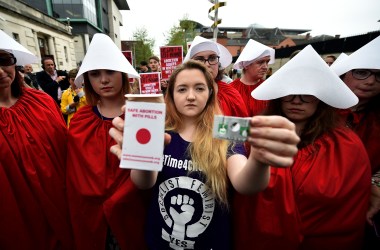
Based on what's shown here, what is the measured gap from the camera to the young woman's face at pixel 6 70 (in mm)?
1638

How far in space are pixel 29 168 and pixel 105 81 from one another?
89 cm

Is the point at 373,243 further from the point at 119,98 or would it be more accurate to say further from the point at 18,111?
the point at 18,111

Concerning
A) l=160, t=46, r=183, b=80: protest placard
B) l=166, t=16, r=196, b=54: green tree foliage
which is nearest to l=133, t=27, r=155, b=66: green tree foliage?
l=166, t=16, r=196, b=54: green tree foliage

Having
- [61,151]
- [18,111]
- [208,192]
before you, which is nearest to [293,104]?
[208,192]

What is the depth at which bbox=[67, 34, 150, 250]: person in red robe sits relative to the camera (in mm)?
1666

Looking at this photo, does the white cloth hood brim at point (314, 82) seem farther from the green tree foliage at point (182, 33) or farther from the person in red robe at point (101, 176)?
the green tree foliage at point (182, 33)

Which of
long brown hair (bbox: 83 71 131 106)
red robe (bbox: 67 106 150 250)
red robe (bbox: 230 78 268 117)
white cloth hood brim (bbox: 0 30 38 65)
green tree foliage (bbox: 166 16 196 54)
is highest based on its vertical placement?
green tree foliage (bbox: 166 16 196 54)

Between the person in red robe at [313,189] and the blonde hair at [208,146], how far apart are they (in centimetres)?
28

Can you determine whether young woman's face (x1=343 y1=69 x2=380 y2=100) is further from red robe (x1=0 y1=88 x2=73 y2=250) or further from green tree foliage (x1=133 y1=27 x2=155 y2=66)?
green tree foliage (x1=133 y1=27 x2=155 y2=66)

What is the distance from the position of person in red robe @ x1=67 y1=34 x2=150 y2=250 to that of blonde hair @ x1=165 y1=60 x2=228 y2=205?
0.57 metres

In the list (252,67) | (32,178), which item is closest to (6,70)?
(32,178)

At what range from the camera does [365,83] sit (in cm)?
179

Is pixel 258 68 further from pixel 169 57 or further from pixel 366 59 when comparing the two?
pixel 169 57

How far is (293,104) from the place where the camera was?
1.56m
